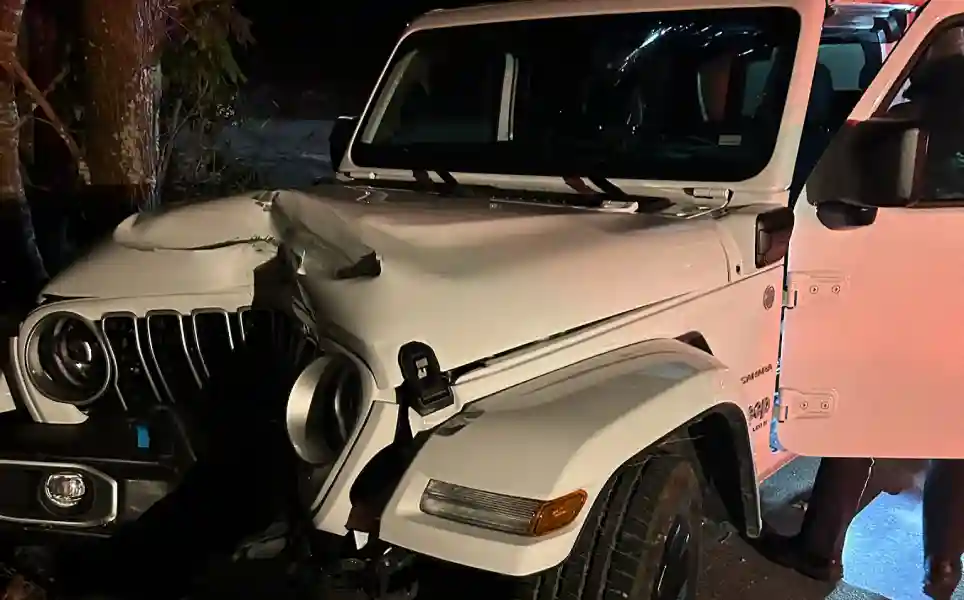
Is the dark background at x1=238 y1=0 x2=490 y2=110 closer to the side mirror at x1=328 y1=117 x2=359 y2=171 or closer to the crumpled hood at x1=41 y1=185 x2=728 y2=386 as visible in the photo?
the side mirror at x1=328 y1=117 x2=359 y2=171

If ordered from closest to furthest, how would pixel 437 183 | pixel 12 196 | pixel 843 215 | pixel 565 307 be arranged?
pixel 565 307 < pixel 843 215 < pixel 437 183 < pixel 12 196

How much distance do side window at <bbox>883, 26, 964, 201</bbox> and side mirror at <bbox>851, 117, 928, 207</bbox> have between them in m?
0.35

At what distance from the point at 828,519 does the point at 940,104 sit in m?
1.43

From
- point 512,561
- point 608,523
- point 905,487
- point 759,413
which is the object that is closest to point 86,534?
point 512,561

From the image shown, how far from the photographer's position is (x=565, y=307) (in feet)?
7.33

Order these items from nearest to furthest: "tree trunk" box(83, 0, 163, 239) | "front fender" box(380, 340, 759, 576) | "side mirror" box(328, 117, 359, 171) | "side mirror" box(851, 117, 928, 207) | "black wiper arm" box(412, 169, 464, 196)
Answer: "front fender" box(380, 340, 759, 576)
"side mirror" box(851, 117, 928, 207)
"black wiper arm" box(412, 169, 464, 196)
"side mirror" box(328, 117, 359, 171)
"tree trunk" box(83, 0, 163, 239)

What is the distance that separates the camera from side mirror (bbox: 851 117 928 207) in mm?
2576

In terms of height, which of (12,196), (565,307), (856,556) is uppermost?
(565,307)

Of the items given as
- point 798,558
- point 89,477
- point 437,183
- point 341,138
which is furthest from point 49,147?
point 798,558

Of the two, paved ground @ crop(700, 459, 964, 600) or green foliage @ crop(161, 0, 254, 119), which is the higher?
green foliage @ crop(161, 0, 254, 119)

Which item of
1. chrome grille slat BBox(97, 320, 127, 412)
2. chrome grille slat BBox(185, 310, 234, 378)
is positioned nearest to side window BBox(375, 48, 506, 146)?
chrome grille slat BBox(185, 310, 234, 378)

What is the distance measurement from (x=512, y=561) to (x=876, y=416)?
1.65m

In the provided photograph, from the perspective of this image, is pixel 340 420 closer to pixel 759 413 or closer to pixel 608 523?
pixel 608 523

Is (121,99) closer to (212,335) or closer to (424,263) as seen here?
(212,335)
